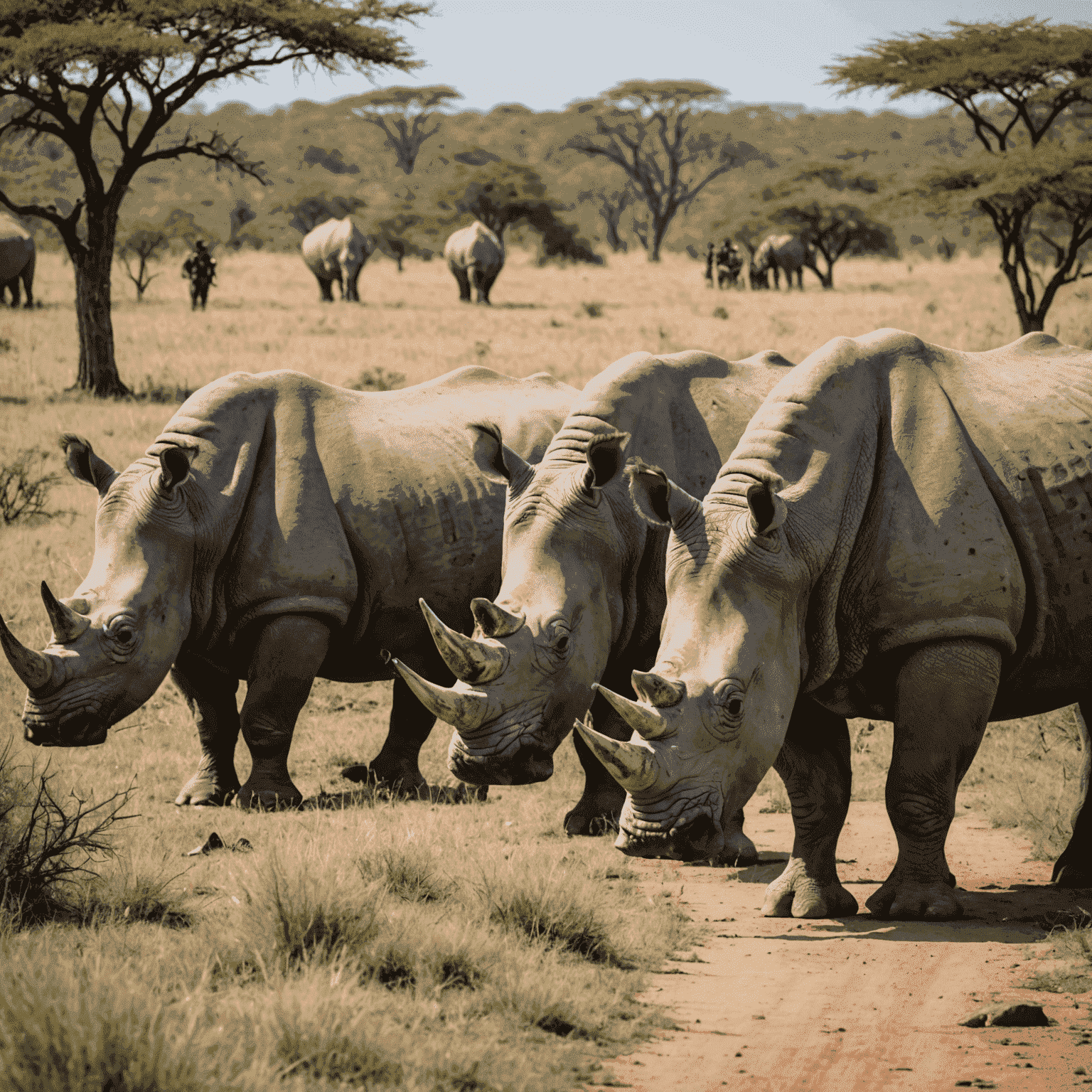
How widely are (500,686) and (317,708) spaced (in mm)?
4708

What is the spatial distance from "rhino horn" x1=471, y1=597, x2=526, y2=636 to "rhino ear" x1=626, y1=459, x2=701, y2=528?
75cm

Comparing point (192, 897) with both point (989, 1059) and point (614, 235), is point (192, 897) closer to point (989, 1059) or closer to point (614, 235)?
point (989, 1059)

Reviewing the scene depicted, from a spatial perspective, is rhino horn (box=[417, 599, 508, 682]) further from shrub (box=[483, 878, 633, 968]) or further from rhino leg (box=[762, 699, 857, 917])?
rhino leg (box=[762, 699, 857, 917])

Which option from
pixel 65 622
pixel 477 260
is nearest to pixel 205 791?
pixel 65 622

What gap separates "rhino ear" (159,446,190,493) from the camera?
7.28 m

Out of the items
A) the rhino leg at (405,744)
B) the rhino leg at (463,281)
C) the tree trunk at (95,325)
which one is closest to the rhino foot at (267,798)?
the rhino leg at (405,744)

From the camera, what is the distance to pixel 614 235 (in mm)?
62219

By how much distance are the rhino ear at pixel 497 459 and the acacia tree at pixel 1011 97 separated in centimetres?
1519

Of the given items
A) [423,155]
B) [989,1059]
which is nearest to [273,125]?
[423,155]

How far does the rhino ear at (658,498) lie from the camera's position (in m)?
5.27

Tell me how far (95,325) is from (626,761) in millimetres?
15658

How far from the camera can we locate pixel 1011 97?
22.1 meters

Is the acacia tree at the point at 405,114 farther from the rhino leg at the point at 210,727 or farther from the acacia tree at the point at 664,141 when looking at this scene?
the rhino leg at the point at 210,727

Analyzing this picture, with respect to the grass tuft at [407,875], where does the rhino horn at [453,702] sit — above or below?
above
